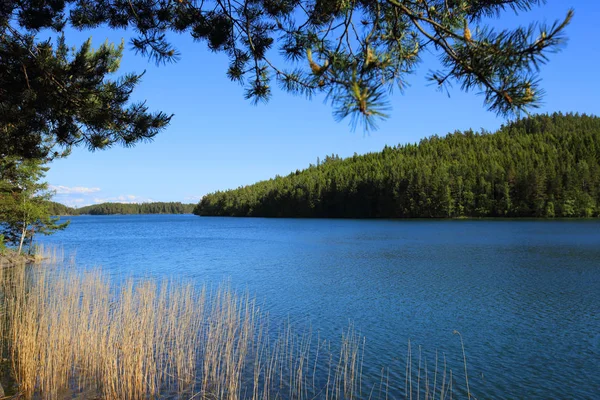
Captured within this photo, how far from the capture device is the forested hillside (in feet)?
244

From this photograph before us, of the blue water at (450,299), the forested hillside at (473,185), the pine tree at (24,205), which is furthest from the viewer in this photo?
the forested hillside at (473,185)

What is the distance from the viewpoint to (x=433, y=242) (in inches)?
1377

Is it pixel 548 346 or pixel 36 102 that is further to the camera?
pixel 548 346

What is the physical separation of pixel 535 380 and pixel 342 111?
7.46m

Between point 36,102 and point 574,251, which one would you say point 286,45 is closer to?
point 36,102

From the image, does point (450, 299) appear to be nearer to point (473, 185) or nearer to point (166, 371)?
point (166, 371)

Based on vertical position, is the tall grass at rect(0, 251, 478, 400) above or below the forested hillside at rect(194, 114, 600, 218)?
below

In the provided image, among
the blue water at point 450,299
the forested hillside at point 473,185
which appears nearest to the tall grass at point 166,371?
the blue water at point 450,299

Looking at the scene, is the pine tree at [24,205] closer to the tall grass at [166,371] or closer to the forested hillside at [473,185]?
the tall grass at [166,371]

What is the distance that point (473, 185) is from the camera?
80875 mm

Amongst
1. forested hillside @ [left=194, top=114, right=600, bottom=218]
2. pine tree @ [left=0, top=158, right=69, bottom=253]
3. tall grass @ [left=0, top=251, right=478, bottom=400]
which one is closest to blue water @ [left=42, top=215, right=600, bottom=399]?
tall grass @ [left=0, top=251, right=478, bottom=400]

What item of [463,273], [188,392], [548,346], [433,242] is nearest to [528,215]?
[433,242]

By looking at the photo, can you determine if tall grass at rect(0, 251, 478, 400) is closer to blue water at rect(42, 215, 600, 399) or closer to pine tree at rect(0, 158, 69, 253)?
blue water at rect(42, 215, 600, 399)

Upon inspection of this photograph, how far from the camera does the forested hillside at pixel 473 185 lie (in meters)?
74.5
